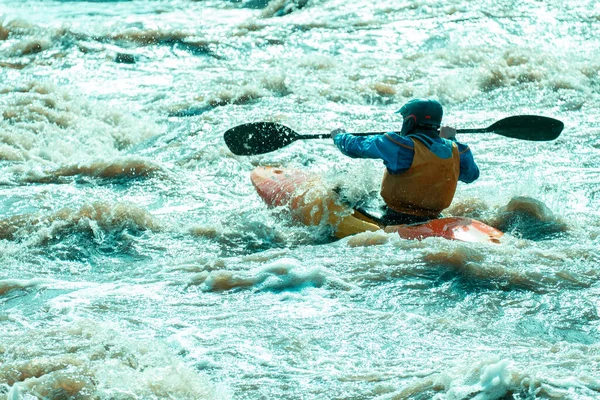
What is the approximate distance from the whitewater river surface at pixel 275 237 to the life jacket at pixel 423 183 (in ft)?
0.93

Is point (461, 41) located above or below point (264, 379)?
below

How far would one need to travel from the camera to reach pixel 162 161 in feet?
27.9

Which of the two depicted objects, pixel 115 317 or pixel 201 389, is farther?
pixel 115 317

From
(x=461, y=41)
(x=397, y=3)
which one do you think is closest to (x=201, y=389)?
(x=461, y=41)

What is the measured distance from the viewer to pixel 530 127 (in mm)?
6496

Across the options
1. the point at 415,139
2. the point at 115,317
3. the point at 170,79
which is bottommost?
the point at 170,79

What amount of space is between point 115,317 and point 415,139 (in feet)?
6.89

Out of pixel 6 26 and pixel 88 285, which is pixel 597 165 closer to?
pixel 88 285

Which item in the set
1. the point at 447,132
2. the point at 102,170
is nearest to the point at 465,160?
the point at 447,132

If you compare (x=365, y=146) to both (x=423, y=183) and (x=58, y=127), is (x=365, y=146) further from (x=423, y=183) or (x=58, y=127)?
(x=58, y=127)

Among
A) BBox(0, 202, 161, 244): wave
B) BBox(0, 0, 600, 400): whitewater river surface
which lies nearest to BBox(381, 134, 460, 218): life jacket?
BBox(0, 0, 600, 400): whitewater river surface

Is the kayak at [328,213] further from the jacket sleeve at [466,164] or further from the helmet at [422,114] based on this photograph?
the helmet at [422,114]

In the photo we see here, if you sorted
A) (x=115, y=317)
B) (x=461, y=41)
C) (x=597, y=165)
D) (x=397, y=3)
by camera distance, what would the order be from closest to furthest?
1. (x=115, y=317)
2. (x=597, y=165)
3. (x=461, y=41)
4. (x=397, y=3)

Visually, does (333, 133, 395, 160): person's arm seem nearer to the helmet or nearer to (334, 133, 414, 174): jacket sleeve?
(334, 133, 414, 174): jacket sleeve
